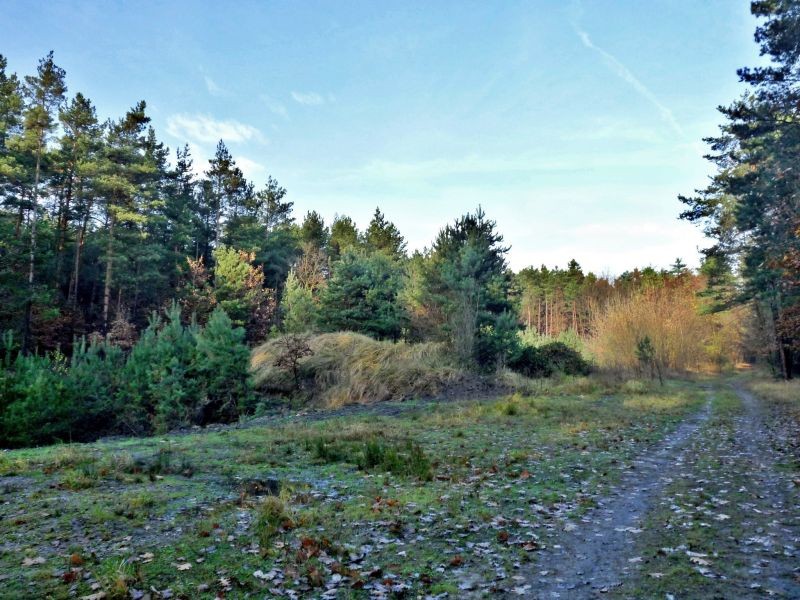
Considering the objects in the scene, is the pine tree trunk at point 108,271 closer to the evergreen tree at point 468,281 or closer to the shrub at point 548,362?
the evergreen tree at point 468,281

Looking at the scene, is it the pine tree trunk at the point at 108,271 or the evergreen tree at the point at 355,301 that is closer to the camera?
the evergreen tree at the point at 355,301

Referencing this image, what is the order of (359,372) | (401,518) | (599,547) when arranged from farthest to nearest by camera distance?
(359,372) < (401,518) < (599,547)

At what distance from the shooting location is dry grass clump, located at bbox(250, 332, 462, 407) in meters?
18.0

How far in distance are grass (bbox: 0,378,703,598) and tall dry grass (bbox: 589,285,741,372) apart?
19.9 metres

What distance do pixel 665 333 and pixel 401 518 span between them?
32.7 meters

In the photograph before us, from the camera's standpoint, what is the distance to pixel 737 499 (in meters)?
6.38

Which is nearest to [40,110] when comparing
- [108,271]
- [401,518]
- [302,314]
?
[108,271]

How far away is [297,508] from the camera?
5930mm

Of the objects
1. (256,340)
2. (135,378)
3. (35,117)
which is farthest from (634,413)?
(35,117)

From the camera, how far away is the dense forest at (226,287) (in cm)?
1467

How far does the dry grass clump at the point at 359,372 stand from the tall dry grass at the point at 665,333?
14560mm

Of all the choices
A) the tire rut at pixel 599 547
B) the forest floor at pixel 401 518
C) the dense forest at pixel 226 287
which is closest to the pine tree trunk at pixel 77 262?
the dense forest at pixel 226 287

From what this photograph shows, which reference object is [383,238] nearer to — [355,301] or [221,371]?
[355,301]

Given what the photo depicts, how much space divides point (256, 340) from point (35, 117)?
1689cm
